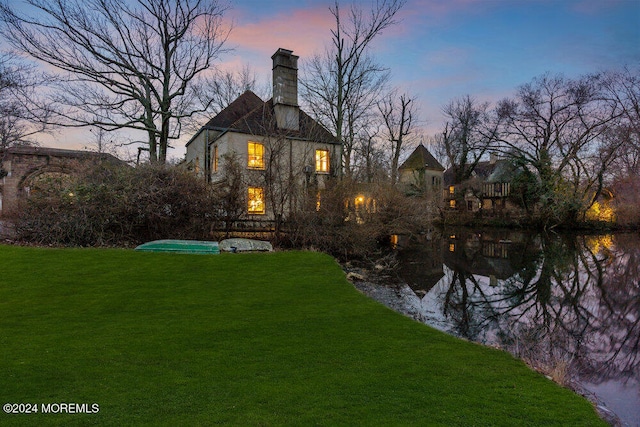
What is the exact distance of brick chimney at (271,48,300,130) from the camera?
2103cm

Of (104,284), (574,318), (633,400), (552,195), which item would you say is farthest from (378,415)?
(552,195)

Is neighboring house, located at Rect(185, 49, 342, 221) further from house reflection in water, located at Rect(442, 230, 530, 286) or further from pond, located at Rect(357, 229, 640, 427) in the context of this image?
Result: house reflection in water, located at Rect(442, 230, 530, 286)

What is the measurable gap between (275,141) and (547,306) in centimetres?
1356

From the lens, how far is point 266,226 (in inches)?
619

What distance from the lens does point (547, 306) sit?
9.73m

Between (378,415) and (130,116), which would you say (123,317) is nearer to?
(378,415)

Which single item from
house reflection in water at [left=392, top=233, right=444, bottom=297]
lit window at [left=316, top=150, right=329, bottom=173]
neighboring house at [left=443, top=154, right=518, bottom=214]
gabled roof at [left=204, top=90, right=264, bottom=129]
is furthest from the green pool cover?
neighboring house at [left=443, top=154, right=518, bottom=214]

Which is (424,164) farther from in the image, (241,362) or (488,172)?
(241,362)

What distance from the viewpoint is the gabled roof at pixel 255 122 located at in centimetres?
2086

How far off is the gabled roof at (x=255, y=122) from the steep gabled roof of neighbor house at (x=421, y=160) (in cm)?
2928

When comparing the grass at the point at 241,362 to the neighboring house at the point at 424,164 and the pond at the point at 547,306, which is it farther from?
the neighboring house at the point at 424,164

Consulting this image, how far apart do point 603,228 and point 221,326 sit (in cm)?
3693

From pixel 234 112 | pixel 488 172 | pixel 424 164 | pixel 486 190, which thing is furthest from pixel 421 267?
pixel 488 172

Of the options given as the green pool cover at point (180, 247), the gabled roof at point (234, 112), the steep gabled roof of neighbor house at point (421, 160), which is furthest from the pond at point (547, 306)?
the steep gabled roof of neighbor house at point (421, 160)
